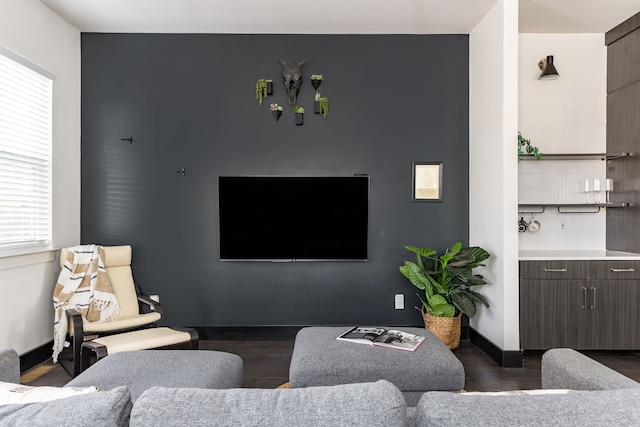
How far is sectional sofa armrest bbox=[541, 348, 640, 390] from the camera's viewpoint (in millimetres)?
1310

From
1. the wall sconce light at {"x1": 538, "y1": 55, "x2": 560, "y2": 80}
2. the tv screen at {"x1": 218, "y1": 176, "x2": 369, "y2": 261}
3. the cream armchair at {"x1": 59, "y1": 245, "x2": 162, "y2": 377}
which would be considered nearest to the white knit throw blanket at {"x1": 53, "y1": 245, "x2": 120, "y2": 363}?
the cream armchair at {"x1": 59, "y1": 245, "x2": 162, "y2": 377}

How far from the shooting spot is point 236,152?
13.8 feet

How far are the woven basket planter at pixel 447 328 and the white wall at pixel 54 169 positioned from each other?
334cm

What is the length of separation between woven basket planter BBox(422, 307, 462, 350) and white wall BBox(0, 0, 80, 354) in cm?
334

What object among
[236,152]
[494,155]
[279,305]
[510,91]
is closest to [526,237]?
[494,155]

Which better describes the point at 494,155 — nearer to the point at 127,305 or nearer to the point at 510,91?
the point at 510,91

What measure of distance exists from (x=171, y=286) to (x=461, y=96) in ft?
11.3

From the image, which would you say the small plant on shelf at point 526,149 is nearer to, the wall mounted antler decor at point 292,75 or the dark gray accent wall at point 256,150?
the dark gray accent wall at point 256,150

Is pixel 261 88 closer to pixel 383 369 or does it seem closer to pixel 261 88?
pixel 261 88

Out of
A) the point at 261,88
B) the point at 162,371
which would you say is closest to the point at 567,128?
the point at 261,88

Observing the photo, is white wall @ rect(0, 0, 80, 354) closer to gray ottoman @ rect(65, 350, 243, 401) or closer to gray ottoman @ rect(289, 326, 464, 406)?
gray ottoman @ rect(65, 350, 243, 401)

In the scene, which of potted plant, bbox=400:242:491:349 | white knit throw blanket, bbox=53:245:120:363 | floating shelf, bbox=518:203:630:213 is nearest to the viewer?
white knit throw blanket, bbox=53:245:120:363

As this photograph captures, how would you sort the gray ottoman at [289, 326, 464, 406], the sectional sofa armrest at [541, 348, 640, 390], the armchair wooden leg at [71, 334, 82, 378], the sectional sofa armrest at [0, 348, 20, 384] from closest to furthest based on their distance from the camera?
the sectional sofa armrest at [541, 348, 640, 390] < the sectional sofa armrest at [0, 348, 20, 384] < the gray ottoman at [289, 326, 464, 406] < the armchair wooden leg at [71, 334, 82, 378]

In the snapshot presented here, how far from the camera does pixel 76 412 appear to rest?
2.96 ft
